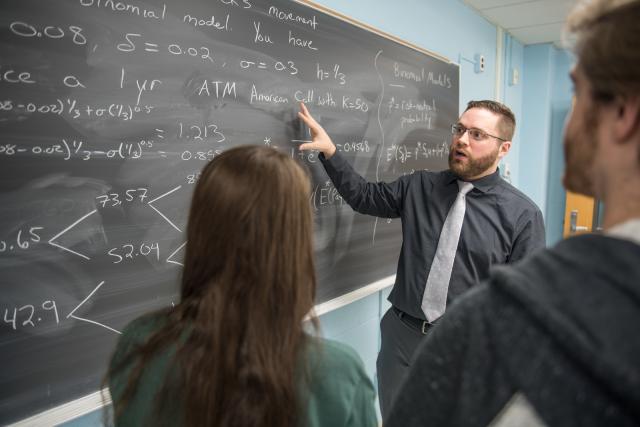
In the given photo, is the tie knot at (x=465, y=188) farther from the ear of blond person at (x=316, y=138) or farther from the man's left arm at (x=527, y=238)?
the ear of blond person at (x=316, y=138)

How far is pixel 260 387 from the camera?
2.36 ft

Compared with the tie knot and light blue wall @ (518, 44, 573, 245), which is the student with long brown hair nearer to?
the tie knot

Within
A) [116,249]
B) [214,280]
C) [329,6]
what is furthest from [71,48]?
[329,6]

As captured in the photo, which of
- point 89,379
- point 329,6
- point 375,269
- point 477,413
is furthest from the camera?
point 375,269

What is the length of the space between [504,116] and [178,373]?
1.85 metres

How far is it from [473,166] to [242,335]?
1.48 metres

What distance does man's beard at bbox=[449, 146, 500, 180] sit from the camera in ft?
6.16

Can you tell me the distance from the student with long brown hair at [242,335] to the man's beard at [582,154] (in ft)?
1.53

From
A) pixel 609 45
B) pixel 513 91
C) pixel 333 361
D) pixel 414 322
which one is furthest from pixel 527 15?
pixel 333 361

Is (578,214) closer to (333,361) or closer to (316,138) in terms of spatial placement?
(316,138)

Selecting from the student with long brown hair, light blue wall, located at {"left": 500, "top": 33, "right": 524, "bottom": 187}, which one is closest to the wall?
light blue wall, located at {"left": 500, "top": 33, "right": 524, "bottom": 187}

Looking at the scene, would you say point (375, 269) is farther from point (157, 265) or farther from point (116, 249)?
point (116, 249)

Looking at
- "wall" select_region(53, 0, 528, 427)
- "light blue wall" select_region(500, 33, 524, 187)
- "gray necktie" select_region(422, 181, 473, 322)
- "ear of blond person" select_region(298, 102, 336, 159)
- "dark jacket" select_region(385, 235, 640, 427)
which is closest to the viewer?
"dark jacket" select_region(385, 235, 640, 427)

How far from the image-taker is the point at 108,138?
1.13 meters
